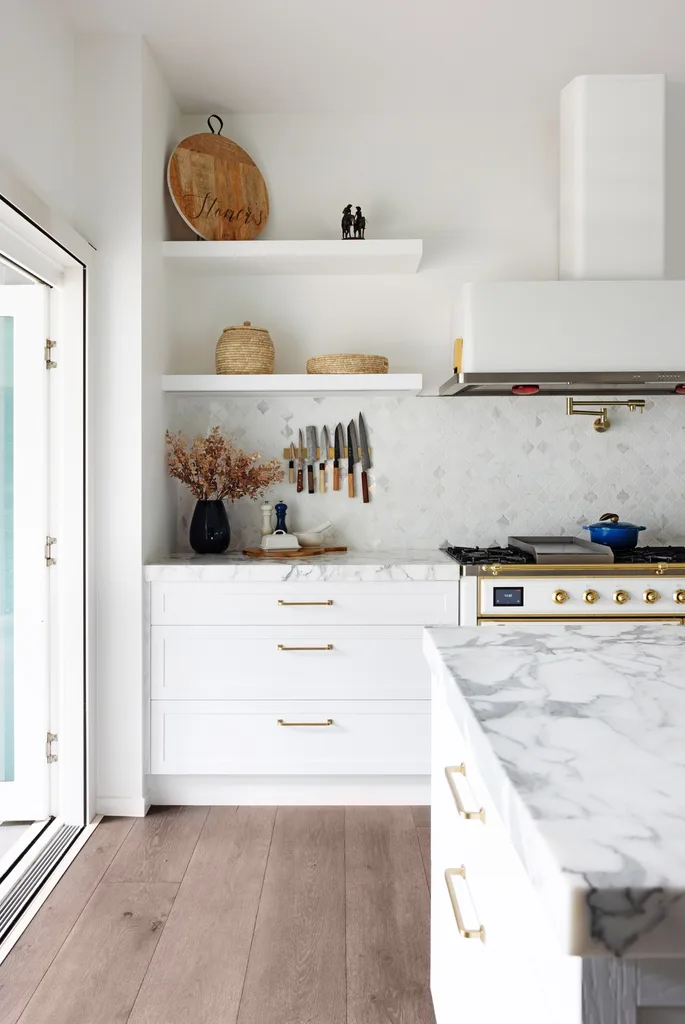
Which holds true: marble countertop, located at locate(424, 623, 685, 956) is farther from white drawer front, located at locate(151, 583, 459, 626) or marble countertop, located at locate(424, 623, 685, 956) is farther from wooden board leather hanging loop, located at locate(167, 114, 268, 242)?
wooden board leather hanging loop, located at locate(167, 114, 268, 242)

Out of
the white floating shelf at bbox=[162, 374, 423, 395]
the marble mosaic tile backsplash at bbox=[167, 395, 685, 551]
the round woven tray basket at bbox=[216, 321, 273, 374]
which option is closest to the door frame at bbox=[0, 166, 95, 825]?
the white floating shelf at bbox=[162, 374, 423, 395]

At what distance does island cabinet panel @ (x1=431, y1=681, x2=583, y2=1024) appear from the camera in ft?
2.57

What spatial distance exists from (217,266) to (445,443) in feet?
4.22

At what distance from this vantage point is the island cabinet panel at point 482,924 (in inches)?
30.9

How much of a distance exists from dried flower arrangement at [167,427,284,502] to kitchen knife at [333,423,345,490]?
0.35m

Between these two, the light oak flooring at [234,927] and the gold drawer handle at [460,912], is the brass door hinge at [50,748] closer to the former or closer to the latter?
the light oak flooring at [234,927]

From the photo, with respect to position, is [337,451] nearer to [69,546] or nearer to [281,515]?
[281,515]

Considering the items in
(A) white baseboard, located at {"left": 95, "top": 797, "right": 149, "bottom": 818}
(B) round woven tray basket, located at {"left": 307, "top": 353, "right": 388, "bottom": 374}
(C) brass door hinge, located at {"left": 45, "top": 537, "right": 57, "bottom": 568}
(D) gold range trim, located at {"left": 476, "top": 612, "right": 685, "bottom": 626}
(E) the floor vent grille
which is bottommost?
(E) the floor vent grille

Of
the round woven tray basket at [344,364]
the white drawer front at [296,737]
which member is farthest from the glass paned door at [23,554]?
the round woven tray basket at [344,364]

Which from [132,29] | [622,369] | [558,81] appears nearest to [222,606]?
[622,369]

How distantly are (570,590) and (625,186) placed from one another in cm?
167

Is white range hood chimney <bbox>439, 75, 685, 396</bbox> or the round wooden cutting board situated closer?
white range hood chimney <bbox>439, 75, 685, 396</bbox>

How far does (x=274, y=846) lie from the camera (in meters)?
2.65

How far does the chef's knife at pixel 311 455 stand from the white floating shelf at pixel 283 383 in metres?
0.35
